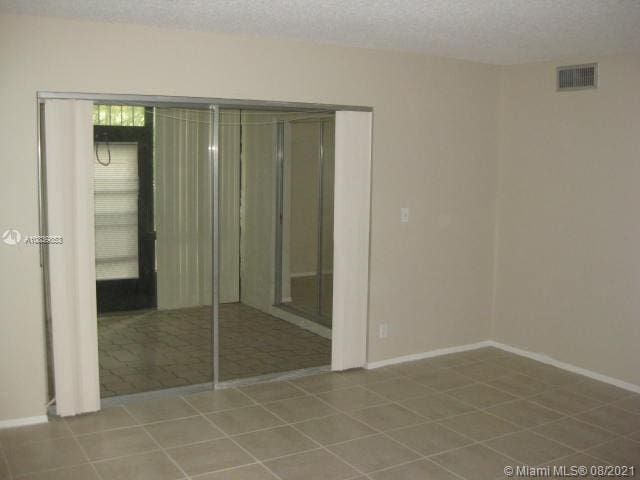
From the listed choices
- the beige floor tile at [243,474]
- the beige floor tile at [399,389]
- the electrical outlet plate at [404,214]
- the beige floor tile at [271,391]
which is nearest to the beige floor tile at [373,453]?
the beige floor tile at [243,474]

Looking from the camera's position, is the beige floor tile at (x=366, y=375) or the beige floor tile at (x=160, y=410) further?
the beige floor tile at (x=366, y=375)

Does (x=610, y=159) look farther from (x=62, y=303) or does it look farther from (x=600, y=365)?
(x=62, y=303)

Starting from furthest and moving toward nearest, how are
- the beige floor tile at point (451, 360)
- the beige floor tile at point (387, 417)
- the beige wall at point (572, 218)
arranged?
the beige floor tile at point (451, 360) → the beige wall at point (572, 218) → the beige floor tile at point (387, 417)

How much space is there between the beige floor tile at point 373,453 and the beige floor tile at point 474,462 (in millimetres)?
198

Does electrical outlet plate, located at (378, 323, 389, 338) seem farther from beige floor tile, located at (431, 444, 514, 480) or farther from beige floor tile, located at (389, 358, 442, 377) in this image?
beige floor tile, located at (431, 444, 514, 480)

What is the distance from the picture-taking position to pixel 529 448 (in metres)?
3.99

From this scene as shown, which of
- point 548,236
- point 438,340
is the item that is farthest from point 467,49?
point 438,340

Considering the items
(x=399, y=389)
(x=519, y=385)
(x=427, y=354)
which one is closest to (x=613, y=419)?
(x=519, y=385)

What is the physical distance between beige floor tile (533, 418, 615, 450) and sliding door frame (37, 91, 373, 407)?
2.01 m

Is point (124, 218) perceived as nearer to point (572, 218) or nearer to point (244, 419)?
point (244, 419)

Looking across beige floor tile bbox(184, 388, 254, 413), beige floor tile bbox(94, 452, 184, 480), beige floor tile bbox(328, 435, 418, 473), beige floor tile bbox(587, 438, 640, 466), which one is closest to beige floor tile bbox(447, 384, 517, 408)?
beige floor tile bbox(587, 438, 640, 466)

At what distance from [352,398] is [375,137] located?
80.6 inches

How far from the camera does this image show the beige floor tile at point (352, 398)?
4.66 m

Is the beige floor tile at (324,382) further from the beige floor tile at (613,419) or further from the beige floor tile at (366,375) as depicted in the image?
the beige floor tile at (613,419)
